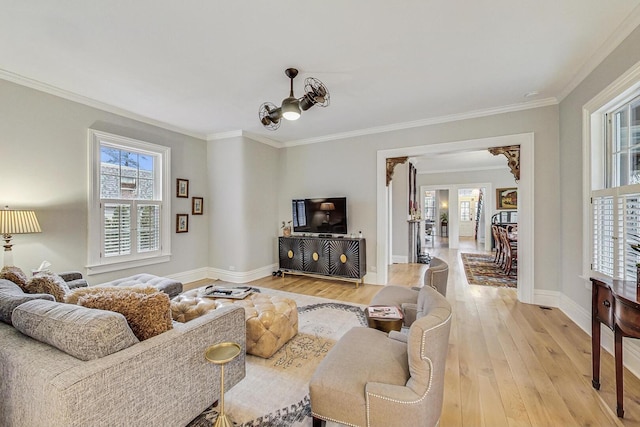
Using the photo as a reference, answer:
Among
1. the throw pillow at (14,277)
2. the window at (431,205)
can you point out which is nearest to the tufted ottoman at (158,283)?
the throw pillow at (14,277)

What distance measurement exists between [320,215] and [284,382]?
3340mm

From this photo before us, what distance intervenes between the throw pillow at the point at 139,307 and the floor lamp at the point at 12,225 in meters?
2.00

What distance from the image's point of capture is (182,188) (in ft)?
15.5

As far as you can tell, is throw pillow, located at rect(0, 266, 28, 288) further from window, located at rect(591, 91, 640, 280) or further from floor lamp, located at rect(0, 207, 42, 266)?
window, located at rect(591, 91, 640, 280)

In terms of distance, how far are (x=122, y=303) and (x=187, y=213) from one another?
3693 mm

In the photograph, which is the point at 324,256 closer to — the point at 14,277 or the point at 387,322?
the point at 387,322

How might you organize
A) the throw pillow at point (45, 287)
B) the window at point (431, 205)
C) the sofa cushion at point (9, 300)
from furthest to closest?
the window at point (431, 205) → the throw pillow at point (45, 287) → the sofa cushion at point (9, 300)

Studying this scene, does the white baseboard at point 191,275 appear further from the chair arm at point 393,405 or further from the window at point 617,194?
the window at point 617,194

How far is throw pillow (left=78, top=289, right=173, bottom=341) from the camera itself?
1.38 metres

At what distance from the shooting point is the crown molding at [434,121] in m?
3.61

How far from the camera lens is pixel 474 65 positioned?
273 cm

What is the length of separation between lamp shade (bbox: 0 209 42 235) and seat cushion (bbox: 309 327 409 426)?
10.8ft

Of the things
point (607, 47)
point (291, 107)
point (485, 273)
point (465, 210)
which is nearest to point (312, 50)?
point (291, 107)

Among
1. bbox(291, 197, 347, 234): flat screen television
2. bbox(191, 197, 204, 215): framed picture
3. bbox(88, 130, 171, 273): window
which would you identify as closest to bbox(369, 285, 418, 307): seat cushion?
bbox(291, 197, 347, 234): flat screen television
